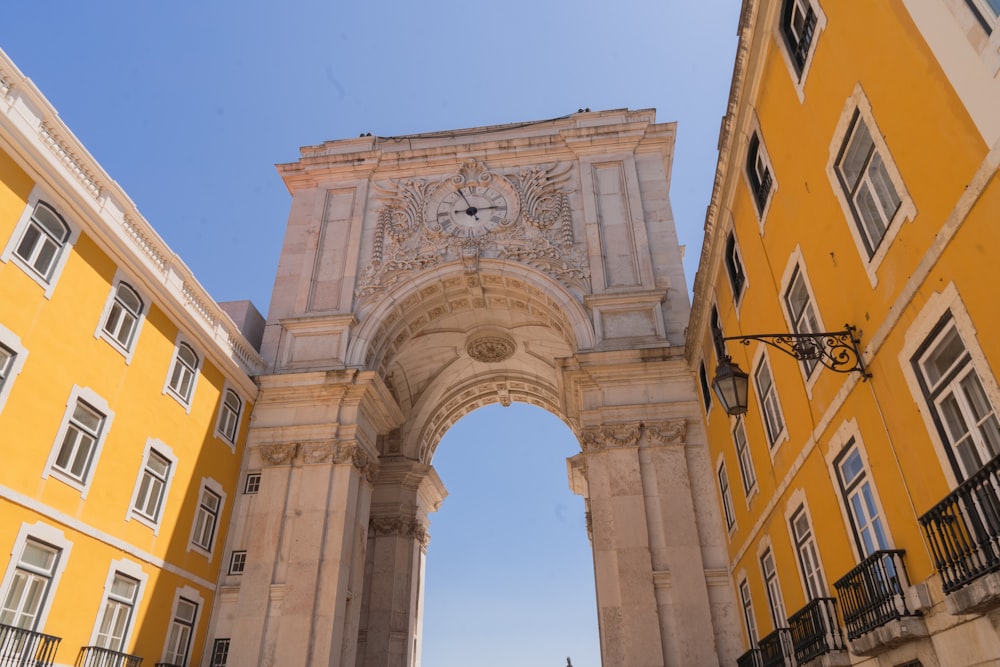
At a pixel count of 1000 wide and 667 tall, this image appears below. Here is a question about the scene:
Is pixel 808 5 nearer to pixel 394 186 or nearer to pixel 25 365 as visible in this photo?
pixel 25 365

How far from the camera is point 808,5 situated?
10180 mm

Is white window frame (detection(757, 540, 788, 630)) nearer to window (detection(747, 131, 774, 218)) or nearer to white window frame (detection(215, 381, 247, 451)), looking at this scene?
window (detection(747, 131, 774, 218))

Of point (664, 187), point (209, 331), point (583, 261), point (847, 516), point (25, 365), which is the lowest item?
point (847, 516)

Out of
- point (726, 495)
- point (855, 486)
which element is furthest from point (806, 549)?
point (726, 495)

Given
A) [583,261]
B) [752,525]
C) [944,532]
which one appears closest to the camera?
[944,532]

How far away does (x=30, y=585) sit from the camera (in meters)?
13.5

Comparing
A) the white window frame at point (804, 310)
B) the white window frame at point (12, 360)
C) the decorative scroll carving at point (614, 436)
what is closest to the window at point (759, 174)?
the white window frame at point (804, 310)

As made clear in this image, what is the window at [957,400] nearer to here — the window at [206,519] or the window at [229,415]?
the window at [206,519]

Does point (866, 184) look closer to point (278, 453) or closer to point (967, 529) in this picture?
point (967, 529)

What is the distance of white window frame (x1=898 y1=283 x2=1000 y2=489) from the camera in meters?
6.54

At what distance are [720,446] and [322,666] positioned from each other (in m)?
12.7

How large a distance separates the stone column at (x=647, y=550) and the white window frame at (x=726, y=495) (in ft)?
4.56

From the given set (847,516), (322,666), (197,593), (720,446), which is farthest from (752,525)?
(197,593)

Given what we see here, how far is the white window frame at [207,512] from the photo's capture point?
19.6 meters
